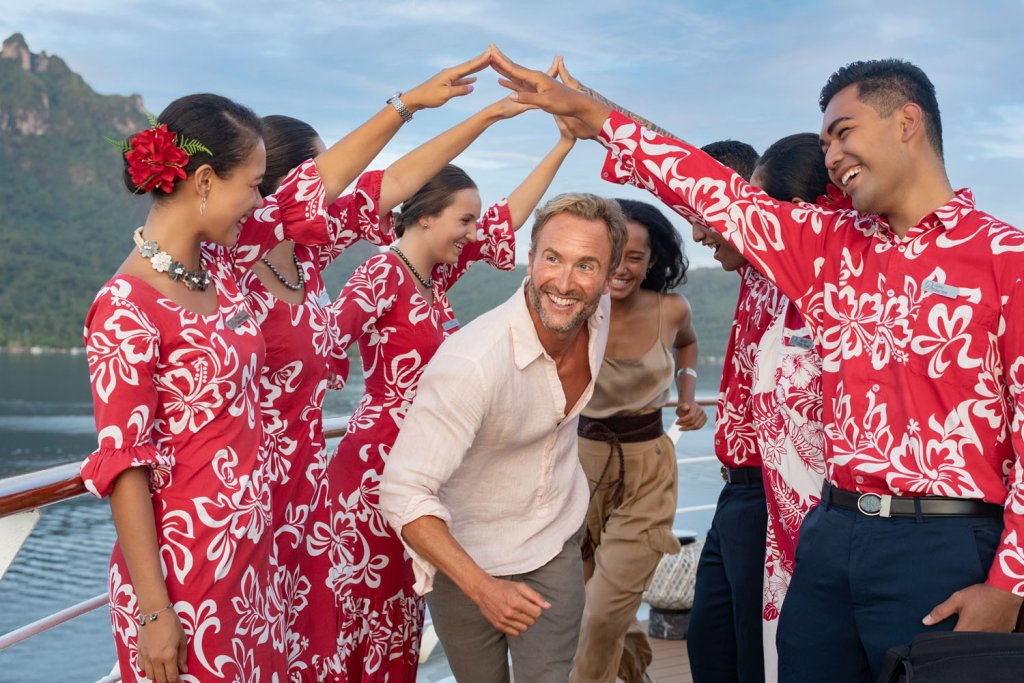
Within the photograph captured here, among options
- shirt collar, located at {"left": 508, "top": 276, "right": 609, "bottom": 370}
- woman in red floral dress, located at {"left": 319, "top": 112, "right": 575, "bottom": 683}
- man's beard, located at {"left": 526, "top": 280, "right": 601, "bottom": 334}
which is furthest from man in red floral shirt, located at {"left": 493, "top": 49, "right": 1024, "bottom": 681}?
Answer: woman in red floral dress, located at {"left": 319, "top": 112, "right": 575, "bottom": 683}

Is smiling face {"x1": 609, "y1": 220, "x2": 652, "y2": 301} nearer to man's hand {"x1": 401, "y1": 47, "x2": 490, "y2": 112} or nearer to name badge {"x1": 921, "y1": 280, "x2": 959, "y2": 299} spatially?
man's hand {"x1": 401, "y1": 47, "x2": 490, "y2": 112}

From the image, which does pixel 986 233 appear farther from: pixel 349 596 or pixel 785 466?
pixel 349 596

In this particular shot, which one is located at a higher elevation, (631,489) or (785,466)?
(785,466)

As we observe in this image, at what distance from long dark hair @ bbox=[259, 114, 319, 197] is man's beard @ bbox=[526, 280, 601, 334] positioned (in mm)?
756

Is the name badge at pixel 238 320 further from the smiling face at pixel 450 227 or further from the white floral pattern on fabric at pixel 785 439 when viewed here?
the white floral pattern on fabric at pixel 785 439

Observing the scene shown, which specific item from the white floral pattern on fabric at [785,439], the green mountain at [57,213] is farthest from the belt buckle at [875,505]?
the green mountain at [57,213]

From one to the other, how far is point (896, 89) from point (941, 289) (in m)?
0.42

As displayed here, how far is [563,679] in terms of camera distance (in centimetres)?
227

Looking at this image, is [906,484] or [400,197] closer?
[906,484]

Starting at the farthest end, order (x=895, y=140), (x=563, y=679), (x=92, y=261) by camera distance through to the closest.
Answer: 1. (x=92, y=261)
2. (x=563, y=679)
3. (x=895, y=140)

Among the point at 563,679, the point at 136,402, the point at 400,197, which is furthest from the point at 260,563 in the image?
the point at 400,197

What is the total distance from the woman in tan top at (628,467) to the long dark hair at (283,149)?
1.30 m

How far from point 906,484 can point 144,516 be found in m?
1.39

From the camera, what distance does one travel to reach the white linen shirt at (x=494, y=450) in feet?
6.78
